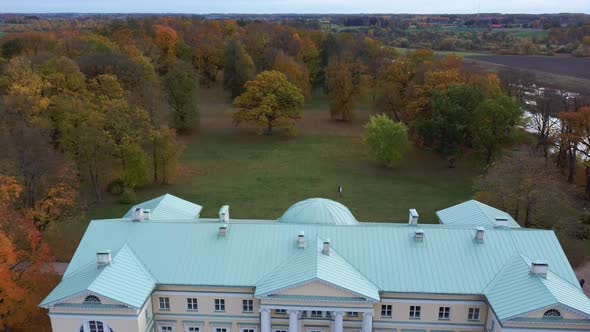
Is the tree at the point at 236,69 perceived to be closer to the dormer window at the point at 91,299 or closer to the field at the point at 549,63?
the field at the point at 549,63

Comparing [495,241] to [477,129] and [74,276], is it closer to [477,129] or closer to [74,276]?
[74,276]

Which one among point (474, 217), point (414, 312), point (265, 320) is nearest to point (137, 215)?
point (265, 320)

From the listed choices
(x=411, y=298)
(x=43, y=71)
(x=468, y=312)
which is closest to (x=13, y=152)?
(x=43, y=71)

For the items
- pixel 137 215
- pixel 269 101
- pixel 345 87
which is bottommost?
pixel 137 215

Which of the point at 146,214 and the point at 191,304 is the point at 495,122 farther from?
the point at 191,304

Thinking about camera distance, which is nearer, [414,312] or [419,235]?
[414,312]

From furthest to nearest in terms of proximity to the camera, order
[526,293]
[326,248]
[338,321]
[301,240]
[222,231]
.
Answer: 1. [222,231]
2. [301,240]
3. [326,248]
4. [338,321]
5. [526,293]

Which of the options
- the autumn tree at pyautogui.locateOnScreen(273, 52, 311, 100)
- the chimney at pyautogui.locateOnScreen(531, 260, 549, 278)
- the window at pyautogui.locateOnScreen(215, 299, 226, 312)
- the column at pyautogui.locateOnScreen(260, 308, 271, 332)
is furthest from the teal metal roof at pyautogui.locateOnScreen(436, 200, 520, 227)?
the autumn tree at pyautogui.locateOnScreen(273, 52, 311, 100)
